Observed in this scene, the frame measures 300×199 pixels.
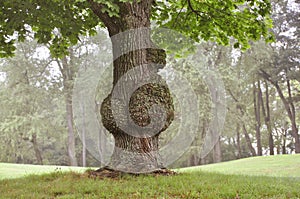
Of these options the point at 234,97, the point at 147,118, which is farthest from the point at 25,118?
the point at 147,118

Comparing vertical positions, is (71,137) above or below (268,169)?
above

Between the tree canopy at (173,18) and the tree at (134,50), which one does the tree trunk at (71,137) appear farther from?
the tree at (134,50)

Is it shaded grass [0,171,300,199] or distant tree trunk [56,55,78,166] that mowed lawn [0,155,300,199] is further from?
distant tree trunk [56,55,78,166]

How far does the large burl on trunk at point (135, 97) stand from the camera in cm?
668

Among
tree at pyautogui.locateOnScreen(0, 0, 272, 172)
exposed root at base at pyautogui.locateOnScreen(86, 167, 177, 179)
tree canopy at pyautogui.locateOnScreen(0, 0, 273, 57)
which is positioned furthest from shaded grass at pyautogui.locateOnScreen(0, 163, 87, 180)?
tree canopy at pyautogui.locateOnScreen(0, 0, 273, 57)

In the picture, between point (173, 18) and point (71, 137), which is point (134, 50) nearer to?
point (173, 18)

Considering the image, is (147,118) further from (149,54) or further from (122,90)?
(149,54)

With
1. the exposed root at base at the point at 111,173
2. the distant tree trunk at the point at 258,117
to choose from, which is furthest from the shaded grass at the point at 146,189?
the distant tree trunk at the point at 258,117

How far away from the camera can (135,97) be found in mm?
6730

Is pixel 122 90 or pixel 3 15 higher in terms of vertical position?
pixel 3 15

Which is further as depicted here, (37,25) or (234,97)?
(234,97)

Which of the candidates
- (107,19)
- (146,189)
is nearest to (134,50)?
(107,19)

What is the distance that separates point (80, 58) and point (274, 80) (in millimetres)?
16725

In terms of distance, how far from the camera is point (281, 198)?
478cm
